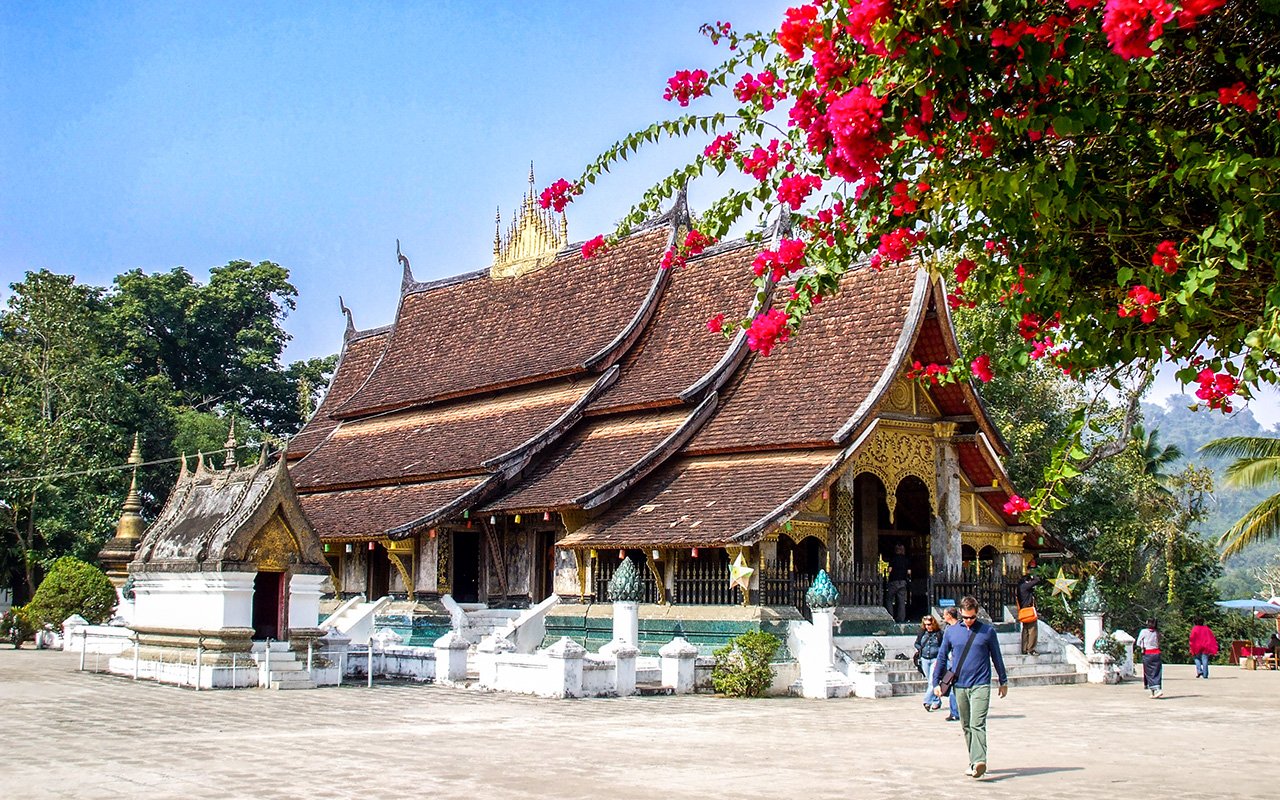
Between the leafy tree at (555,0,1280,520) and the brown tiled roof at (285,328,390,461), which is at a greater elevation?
the brown tiled roof at (285,328,390,461)

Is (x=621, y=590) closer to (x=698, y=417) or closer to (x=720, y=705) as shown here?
(x=720, y=705)

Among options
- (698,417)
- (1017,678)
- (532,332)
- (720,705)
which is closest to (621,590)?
(720,705)

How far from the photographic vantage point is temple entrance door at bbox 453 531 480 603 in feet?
75.7

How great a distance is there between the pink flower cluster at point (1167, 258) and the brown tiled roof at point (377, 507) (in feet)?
53.9

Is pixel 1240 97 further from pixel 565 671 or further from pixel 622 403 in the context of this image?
pixel 622 403

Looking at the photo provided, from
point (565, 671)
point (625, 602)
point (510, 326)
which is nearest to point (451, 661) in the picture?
point (625, 602)

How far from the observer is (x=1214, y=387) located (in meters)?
6.11

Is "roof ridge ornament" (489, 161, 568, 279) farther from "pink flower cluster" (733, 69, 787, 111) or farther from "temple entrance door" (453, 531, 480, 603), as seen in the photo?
"pink flower cluster" (733, 69, 787, 111)

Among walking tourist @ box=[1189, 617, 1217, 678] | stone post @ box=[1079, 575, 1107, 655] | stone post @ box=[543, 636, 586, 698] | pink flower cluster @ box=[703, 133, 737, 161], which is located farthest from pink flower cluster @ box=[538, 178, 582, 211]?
walking tourist @ box=[1189, 617, 1217, 678]

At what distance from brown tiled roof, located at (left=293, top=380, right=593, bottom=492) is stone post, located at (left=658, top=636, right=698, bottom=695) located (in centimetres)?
660

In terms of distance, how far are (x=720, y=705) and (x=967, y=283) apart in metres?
7.89

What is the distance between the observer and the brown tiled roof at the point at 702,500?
17281 millimetres

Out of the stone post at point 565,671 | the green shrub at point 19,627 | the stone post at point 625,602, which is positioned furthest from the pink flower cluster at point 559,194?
the green shrub at point 19,627

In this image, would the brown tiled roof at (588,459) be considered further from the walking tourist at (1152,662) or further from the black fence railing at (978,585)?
the walking tourist at (1152,662)
